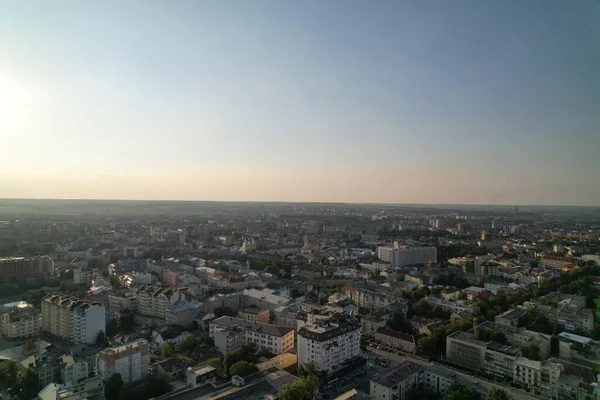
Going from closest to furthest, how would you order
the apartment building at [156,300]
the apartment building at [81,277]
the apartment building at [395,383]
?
the apartment building at [395,383] → the apartment building at [156,300] → the apartment building at [81,277]

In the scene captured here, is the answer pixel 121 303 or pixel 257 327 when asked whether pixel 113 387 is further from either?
pixel 121 303

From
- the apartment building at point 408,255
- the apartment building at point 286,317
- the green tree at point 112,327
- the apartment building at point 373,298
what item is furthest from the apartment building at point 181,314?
the apartment building at point 408,255

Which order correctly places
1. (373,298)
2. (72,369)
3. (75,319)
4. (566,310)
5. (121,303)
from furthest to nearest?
1. (373,298)
2. (121,303)
3. (566,310)
4. (75,319)
5. (72,369)

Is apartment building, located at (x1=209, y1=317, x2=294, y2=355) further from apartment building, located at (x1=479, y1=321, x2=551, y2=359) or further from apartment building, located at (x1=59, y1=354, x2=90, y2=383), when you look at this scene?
apartment building, located at (x1=479, y1=321, x2=551, y2=359)

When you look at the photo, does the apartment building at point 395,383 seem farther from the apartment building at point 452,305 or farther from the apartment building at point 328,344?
the apartment building at point 452,305

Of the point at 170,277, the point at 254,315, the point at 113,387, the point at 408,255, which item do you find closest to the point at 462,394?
the point at 113,387

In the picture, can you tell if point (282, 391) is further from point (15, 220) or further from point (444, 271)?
point (15, 220)

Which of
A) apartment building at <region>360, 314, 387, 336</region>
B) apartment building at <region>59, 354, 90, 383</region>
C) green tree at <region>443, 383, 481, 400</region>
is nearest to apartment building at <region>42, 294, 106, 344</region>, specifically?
apartment building at <region>59, 354, 90, 383</region>
